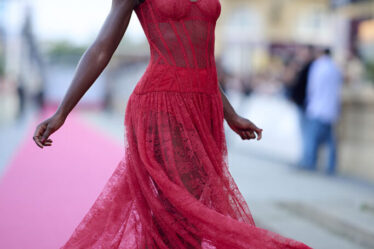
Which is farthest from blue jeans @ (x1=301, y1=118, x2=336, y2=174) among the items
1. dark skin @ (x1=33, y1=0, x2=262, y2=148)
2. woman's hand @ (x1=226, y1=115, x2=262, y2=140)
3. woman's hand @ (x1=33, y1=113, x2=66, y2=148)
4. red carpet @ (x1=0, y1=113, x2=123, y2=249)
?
woman's hand @ (x1=33, y1=113, x2=66, y2=148)

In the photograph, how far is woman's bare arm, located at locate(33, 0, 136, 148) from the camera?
2.14 meters

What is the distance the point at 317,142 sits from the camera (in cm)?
744

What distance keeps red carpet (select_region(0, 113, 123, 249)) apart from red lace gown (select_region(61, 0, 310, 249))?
1538 millimetres

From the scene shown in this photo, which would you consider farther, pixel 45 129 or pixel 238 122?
pixel 238 122

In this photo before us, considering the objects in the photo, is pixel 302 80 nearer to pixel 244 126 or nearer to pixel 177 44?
pixel 244 126

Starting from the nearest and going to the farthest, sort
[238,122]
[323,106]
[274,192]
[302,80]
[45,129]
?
[45,129] < [238,122] < [274,192] < [323,106] < [302,80]

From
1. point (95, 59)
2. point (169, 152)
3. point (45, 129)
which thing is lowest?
point (169, 152)

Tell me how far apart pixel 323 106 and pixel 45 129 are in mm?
5781

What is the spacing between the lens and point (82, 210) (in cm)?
470

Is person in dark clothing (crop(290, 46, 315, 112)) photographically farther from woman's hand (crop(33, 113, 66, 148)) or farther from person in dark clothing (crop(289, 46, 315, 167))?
woman's hand (crop(33, 113, 66, 148))

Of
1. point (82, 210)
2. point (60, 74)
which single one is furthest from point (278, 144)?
point (60, 74)

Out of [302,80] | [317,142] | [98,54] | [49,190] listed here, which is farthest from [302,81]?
[98,54]

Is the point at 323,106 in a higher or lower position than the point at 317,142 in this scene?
higher

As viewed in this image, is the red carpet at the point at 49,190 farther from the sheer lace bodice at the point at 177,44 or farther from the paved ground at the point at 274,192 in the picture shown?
the sheer lace bodice at the point at 177,44
